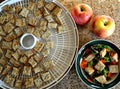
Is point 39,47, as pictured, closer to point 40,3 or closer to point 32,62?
point 32,62

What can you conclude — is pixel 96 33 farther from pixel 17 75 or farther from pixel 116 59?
pixel 17 75

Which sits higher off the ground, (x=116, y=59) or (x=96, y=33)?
(x=96, y=33)

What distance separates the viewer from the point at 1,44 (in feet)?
3.30

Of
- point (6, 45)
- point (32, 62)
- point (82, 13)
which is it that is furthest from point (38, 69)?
point (82, 13)

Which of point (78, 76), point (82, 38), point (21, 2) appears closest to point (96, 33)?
point (82, 38)

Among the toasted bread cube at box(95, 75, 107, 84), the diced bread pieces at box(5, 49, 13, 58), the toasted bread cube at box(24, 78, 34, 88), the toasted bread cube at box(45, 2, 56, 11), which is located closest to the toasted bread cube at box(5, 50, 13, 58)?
the diced bread pieces at box(5, 49, 13, 58)

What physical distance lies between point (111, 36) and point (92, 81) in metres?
0.19

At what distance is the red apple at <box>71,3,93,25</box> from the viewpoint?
100 centimetres

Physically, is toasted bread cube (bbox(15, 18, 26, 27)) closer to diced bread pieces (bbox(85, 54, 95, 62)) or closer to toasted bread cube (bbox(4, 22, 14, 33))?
toasted bread cube (bbox(4, 22, 14, 33))

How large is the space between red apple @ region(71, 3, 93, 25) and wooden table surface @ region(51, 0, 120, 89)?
38 millimetres

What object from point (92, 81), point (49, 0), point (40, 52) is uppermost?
point (49, 0)

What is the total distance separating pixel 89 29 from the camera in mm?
1048

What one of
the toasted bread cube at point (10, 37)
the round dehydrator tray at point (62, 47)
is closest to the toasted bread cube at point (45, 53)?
the round dehydrator tray at point (62, 47)

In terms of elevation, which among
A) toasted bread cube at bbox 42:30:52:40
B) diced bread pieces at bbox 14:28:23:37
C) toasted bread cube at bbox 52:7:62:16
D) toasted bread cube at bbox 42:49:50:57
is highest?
toasted bread cube at bbox 52:7:62:16
